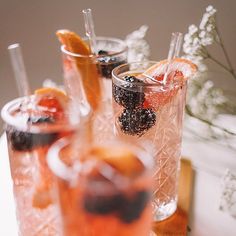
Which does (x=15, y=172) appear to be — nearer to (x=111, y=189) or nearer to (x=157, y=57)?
(x=111, y=189)

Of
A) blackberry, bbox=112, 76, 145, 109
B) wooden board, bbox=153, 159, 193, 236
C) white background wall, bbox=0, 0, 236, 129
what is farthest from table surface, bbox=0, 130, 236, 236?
white background wall, bbox=0, 0, 236, 129

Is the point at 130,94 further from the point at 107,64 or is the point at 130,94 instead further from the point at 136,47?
the point at 136,47

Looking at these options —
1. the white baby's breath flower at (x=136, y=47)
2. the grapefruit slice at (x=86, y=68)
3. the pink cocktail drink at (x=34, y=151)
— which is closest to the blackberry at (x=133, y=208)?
the pink cocktail drink at (x=34, y=151)

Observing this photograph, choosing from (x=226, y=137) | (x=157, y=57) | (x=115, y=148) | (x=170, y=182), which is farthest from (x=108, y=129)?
(x=157, y=57)

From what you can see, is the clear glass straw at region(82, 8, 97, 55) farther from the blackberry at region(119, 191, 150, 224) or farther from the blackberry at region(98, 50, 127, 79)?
the blackberry at region(119, 191, 150, 224)

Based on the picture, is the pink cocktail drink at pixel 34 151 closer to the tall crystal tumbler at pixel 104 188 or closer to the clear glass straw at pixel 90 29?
the tall crystal tumbler at pixel 104 188

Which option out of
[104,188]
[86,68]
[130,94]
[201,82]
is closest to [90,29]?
[86,68]
